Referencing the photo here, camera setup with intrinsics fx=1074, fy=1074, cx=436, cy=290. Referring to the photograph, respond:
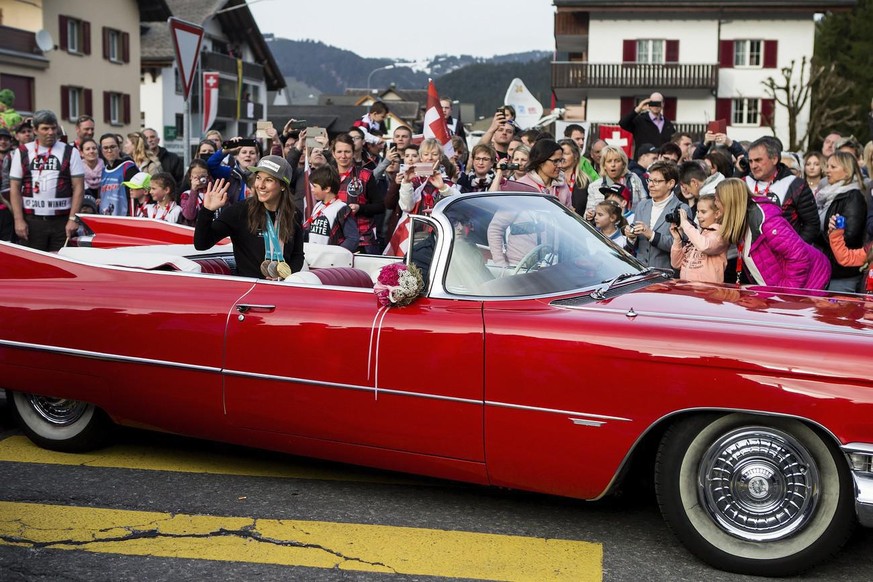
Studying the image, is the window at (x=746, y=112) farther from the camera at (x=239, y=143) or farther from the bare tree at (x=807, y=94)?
the camera at (x=239, y=143)

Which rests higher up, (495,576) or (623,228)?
(623,228)

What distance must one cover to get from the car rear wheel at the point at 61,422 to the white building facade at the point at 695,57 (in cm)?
4447

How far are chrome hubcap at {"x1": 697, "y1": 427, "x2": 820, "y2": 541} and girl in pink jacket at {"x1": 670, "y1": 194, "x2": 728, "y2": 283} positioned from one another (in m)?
2.85

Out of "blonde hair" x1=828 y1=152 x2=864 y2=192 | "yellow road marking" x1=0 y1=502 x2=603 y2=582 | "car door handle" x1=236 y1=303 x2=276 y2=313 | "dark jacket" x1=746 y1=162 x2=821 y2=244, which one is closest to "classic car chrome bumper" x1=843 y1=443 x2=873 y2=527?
"yellow road marking" x1=0 y1=502 x2=603 y2=582

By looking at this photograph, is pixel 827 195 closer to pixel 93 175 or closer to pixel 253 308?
pixel 253 308

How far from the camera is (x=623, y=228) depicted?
8.27 meters

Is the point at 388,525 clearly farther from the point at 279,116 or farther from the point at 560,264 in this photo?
the point at 279,116

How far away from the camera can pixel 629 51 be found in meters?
49.7

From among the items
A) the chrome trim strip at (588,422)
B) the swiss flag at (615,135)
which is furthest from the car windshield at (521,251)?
the swiss flag at (615,135)

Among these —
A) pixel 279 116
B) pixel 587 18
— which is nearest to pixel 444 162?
pixel 587 18

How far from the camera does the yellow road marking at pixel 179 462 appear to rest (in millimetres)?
5547

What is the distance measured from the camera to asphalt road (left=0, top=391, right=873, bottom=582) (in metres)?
4.26

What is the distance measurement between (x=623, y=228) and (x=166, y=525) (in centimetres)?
465

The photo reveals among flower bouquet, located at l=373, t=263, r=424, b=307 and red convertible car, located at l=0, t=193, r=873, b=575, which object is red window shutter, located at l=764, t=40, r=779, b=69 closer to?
red convertible car, located at l=0, t=193, r=873, b=575
